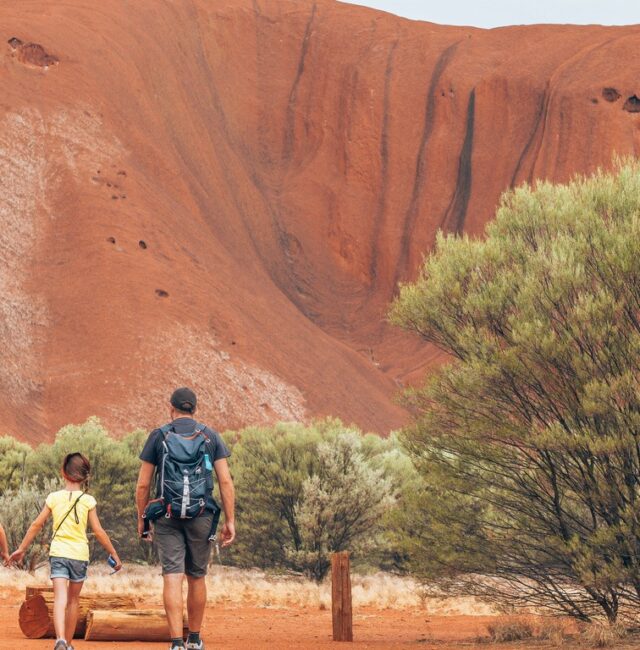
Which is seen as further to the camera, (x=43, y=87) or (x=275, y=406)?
(x=43, y=87)

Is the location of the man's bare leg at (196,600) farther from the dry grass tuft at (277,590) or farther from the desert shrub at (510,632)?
the dry grass tuft at (277,590)

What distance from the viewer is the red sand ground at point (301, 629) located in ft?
38.1

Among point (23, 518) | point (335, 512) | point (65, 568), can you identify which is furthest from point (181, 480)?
point (23, 518)

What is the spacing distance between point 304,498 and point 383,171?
53900 mm

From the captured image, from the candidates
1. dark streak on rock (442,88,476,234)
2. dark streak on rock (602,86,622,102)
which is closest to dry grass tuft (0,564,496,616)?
dark streak on rock (442,88,476,234)

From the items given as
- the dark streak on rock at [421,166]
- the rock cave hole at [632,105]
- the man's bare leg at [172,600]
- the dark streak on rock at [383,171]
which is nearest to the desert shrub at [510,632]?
the man's bare leg at [172,600]

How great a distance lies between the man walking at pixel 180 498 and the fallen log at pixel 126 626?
358 centimetres

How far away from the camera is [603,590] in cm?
1269

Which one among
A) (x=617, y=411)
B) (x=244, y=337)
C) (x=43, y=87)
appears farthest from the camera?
(x=43, y=87)

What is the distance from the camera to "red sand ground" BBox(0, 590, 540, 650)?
11609 millimetres

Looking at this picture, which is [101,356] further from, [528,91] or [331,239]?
[528,91]

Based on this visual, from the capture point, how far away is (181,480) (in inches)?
313

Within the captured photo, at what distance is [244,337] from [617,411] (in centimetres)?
4317

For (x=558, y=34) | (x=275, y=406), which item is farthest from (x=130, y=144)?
(x=558, y=34)
